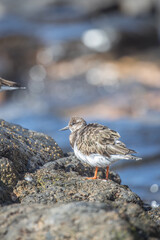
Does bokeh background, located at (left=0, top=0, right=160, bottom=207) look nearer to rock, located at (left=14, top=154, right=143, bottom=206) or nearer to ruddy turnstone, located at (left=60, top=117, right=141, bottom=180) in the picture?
Result: ruddy turnstone, located at (left=60, top=117, right=141, bottom=180)

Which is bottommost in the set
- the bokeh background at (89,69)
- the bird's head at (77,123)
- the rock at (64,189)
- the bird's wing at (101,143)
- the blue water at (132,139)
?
the rock at (64,189)

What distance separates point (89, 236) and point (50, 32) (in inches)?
819

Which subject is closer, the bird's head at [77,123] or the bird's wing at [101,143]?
the bird's wing at [101,143]

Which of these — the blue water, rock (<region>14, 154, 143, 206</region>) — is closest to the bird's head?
rock (<region>14, 154, 143, 206</region>)

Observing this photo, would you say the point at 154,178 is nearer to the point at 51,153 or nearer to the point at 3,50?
the point at 51,153

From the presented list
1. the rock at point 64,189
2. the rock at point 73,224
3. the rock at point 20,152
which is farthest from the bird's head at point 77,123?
the rock at point 73,224

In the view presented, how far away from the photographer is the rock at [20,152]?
5020 mm

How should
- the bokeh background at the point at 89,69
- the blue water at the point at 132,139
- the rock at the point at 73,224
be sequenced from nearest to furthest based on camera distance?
the rock at the point at 73,224
the blue water at the point at 132,139
the bokeh background at the point at 89,69

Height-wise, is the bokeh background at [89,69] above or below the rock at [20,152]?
above

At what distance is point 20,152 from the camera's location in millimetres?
5527

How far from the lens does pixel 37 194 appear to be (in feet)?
15.9

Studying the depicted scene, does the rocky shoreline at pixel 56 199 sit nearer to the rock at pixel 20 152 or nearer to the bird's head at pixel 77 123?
the rock at pixel 20 152

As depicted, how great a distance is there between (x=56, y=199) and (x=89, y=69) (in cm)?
1619

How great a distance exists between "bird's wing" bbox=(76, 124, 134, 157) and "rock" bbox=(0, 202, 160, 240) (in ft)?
6.14
